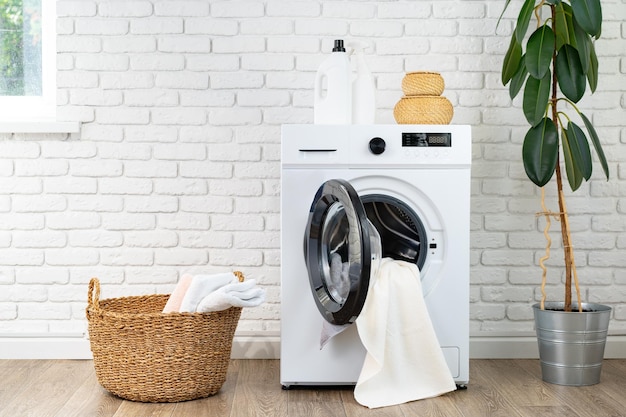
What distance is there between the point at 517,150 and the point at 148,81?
149 cm

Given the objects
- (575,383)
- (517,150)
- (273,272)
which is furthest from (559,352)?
(273,272)

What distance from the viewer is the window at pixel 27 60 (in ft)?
10.0

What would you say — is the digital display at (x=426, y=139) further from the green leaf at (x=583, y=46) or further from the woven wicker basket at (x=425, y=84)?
the green leaf at (x=583, y=46)

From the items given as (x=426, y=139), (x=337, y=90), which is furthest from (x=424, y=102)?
(x=337, y=90)

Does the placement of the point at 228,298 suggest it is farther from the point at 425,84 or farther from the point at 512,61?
the point at 512,61

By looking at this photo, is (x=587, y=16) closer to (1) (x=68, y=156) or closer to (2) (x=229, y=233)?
(2) (x=229, y=233)

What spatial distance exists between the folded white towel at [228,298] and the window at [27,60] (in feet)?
3.88

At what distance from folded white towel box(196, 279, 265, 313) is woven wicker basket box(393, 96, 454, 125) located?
0.81 m

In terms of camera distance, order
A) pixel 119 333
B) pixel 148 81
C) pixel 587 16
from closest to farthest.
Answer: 1. pixel 119 333
2. pixel 587 16
3. pixel 148 81

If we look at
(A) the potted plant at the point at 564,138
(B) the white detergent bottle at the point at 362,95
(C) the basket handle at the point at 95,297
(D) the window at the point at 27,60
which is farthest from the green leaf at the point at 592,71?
(D) the window at the point at 27,60

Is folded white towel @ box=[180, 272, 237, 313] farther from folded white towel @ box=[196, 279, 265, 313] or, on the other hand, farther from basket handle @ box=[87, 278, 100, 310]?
basket handle @ box=[87, 278, 100, 310]

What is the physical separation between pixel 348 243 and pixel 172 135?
936 mm

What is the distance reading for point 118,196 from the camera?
3020 millimetres

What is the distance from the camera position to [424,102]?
2631mm
